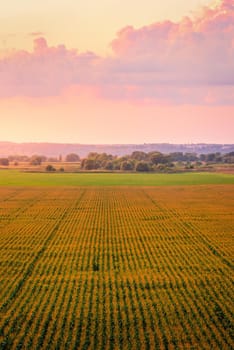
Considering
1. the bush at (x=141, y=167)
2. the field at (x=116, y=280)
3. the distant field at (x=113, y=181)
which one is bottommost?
the field at (x=116, y=280)

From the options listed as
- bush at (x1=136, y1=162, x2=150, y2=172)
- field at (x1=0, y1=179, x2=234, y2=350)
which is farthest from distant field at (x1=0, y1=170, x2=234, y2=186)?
field at (x1=0, y1=179, x2=234, y2=350)

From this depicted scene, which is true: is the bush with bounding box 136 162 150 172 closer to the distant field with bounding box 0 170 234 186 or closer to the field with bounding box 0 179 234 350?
the distant field with bounding box 0 170 234 186

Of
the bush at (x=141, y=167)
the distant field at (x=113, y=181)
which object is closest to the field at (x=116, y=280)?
the distant field at (x=113, y=181)

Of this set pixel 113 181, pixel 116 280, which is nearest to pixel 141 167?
pixel 113 181

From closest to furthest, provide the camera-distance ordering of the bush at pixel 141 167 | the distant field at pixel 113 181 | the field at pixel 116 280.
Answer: the field at pixel 116 280, the distant field at pixel 113 181, the bush at pixel 141 167

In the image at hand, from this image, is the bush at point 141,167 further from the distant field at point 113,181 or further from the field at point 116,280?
the field at point 116,280

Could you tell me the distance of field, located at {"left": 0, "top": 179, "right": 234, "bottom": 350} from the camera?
63.5 ft

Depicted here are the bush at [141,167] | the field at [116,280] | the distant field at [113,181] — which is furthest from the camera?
the bush at [141,167]

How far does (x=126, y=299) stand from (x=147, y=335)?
448cm

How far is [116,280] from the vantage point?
26781 mm

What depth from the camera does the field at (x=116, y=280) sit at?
1936 cm

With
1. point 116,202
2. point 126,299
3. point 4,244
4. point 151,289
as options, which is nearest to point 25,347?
point 126,299

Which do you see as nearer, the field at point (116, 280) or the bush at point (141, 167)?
the field at point (116, 280)

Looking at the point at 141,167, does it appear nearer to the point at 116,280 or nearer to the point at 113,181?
the point at 113,181
